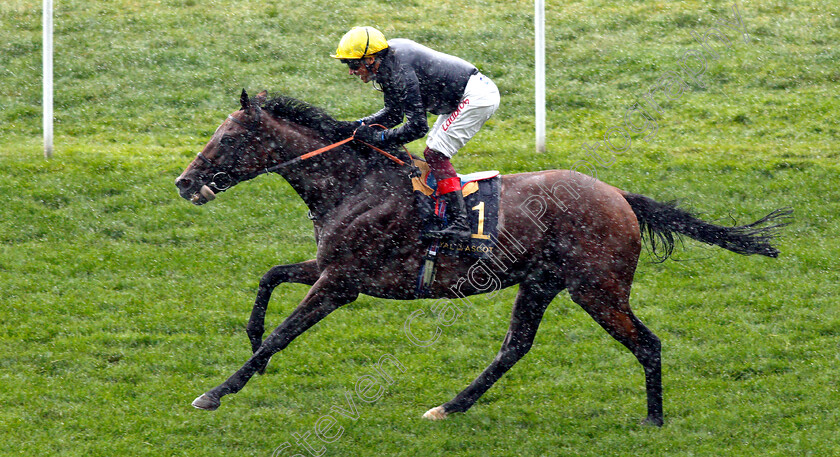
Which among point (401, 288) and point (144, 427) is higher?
point (401, 288)

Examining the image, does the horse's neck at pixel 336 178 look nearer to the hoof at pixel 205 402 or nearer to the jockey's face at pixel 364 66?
the jockey's face at pixel 364 66

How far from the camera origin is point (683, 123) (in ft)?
37.6

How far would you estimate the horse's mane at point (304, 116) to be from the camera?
6035 millimetres

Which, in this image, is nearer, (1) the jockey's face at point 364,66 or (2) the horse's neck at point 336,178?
(1) the jockey's face at point 364,66

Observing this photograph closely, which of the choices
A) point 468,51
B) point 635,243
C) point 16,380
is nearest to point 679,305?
point 635,243

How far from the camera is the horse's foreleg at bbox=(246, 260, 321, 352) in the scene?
6066 millimetres

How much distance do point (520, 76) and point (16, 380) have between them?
320 inches

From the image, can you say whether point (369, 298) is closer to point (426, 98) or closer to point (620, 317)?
point (426, 98)

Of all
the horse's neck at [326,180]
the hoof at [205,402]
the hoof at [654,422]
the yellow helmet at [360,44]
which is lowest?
the hoof at [654,422]

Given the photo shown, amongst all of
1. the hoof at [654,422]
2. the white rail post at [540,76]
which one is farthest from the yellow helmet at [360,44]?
the white rail post at [540,76]

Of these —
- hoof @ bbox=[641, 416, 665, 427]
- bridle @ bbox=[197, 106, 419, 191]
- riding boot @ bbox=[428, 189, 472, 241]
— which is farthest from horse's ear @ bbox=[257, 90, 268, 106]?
hoof @ bbox=[641, 416, 665, 427]

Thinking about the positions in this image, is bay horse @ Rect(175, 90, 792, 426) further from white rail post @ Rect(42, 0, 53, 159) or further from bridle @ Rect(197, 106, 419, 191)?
white rail post @ Rect(42, 0, 53, 159)

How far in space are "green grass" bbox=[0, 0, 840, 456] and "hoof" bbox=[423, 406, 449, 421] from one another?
10cm

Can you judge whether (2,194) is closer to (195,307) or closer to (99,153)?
(99,153)
